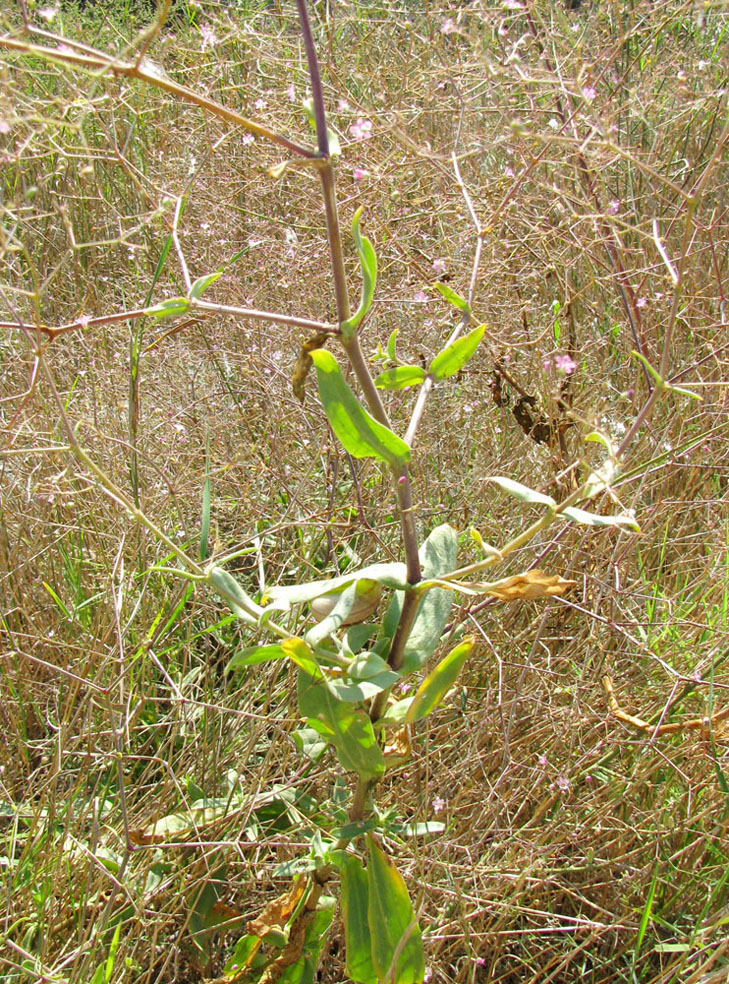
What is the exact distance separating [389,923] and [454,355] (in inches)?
23.9

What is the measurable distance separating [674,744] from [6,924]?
93 centimetres

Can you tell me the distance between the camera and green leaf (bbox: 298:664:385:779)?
0.88 m

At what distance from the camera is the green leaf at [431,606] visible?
0.94m

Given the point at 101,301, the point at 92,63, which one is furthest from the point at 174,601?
the point at 101,301

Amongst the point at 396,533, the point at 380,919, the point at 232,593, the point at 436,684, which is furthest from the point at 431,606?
the point at 396,533

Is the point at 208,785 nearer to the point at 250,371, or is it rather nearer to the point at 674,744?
the point at 674,744

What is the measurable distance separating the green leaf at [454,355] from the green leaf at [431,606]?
0.67 feet

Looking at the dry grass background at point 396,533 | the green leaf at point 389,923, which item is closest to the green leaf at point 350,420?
the dry grass background at point 396,533

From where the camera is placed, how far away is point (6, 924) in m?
1.03

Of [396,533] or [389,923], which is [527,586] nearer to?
[389,923]

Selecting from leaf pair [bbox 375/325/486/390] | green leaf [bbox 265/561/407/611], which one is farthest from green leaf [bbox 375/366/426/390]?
green leaf [bbox 265/561/407/611]

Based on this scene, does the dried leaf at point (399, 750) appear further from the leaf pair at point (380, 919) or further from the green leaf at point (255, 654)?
the green leaf at point (255, 654)

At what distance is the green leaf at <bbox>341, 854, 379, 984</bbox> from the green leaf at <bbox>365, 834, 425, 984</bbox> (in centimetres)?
2

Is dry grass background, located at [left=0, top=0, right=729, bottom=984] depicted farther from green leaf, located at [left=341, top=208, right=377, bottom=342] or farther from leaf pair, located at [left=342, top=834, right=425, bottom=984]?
green leaf, located at [left=341, top=208, right=377, bottom=342]
